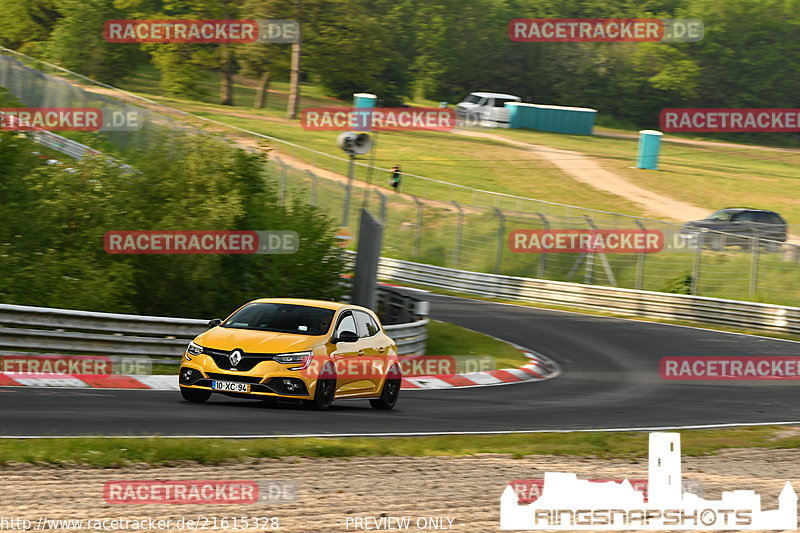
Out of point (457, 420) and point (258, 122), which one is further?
point (258, 122)

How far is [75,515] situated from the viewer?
7195 mm

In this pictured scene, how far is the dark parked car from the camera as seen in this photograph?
3234cm

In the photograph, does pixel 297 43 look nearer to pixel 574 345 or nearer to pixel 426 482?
pixel 574 345

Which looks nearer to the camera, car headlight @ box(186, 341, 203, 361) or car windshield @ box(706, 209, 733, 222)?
car headlight @ box(186, 341, 203, 361)

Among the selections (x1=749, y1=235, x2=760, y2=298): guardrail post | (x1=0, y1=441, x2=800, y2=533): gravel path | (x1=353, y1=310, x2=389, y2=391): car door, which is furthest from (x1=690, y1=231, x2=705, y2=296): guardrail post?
(x1=0, y1=441, x2=800, y2=533): gravel path

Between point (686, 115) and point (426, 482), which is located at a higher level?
point (686, 115)

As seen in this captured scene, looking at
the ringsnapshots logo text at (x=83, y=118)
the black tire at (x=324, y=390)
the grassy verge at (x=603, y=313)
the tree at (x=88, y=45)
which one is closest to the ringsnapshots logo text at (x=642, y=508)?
the black tire at (x=324, y=390)

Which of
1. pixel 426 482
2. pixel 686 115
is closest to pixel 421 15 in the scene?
pixel 686 115

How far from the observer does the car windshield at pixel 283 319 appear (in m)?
13.3

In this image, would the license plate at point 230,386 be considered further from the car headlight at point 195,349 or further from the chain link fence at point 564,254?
the chain link fence at point 564,254

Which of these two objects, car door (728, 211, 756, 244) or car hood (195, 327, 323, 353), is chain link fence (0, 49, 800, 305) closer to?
car door (728, 211, 756, 244)

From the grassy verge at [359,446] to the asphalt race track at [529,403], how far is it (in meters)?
0.55

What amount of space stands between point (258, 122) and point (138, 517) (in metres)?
55.7

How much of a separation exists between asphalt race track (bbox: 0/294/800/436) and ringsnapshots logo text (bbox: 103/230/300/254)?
500cm
